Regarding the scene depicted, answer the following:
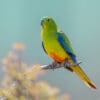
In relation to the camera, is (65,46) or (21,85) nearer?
(21,85)

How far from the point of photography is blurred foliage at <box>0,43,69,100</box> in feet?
2.92

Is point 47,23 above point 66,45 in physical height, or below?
above

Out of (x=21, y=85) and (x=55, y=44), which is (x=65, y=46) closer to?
(x=55, y=44)

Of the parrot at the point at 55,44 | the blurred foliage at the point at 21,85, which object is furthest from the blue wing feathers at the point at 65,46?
the blurred foliage at the point at 21,85

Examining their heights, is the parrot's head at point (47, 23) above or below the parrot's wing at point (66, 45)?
above

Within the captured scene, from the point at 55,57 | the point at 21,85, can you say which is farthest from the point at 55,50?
the point at 21,85

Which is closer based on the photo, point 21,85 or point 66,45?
point 21,85

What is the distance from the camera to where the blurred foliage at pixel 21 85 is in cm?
89

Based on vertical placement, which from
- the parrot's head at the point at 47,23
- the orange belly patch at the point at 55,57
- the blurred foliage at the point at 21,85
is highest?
the blurred foliage at the point at 21,85

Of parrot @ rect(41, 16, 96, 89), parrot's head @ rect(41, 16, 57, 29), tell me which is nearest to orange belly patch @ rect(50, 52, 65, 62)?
parrot @ rect(41, 16, 96, 89)

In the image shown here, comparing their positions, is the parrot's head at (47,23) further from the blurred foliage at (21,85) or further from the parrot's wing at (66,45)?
the blurred foliage at (21,85)

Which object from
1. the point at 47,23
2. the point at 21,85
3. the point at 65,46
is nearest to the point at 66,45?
the point at 65,46

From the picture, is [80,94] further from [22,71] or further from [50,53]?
[22,71]

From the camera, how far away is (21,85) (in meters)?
0.92
